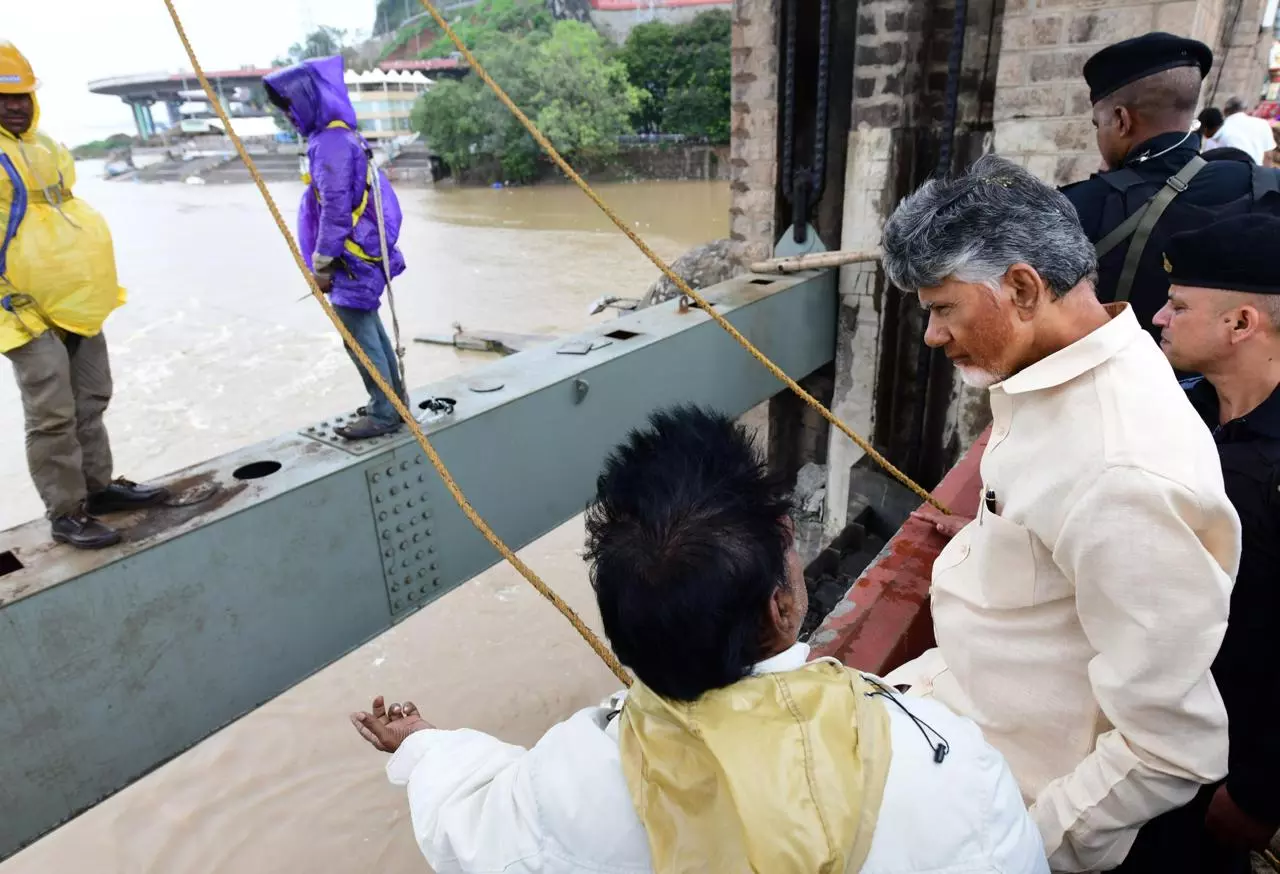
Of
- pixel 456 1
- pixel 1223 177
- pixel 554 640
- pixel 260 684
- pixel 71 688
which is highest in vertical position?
pixel 456 1

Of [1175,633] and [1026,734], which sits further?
[1026,734]

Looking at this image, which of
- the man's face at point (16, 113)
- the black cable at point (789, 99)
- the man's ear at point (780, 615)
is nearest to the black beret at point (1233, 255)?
the man's ear at point (780, 615)

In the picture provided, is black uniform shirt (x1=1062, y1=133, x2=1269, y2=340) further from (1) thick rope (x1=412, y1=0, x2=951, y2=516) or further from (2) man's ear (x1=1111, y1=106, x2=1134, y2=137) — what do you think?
(1) thick rope (x1=412, y1=0, x2=951, y2=516)

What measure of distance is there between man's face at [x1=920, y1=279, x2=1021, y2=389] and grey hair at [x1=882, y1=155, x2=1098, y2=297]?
0.02 m

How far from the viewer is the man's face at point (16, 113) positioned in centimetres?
215

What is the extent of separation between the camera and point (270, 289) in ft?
59.2

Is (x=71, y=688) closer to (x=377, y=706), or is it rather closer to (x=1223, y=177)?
(x=377, y=706)

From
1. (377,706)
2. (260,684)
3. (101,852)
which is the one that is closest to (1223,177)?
(377,706)

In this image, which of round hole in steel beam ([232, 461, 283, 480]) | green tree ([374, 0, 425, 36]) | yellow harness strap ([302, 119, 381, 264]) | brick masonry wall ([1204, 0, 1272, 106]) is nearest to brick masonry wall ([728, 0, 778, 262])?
yellow harness strap ([302, 119, 381, 264])

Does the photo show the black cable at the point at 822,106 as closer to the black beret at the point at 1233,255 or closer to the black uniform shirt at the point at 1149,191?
the black uniform shirt at the point at 1149,191

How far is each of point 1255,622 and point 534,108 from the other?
34.7 m

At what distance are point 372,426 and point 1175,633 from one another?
7.71 feet

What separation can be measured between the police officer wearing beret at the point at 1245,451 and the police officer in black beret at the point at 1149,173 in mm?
749

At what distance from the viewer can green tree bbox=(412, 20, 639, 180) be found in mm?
31688
